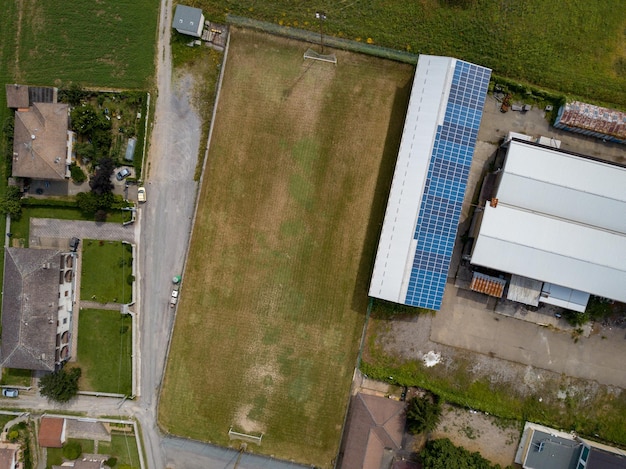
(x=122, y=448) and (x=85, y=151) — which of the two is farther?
(x=122, y=448)

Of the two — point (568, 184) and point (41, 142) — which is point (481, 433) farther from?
point (41, 142)

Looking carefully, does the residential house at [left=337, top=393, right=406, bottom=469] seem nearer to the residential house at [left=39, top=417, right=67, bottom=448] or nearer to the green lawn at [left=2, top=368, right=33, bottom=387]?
the residential house at [left=39, top=417, right=67, bottom=448]

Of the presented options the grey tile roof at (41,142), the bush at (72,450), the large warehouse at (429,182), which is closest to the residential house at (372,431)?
the large warehouse at (429,182)

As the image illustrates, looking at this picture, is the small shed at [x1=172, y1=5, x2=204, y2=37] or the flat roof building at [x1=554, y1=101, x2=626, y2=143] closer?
the flat roof building at [x1=554, y1=101, x2=626, y2=143]

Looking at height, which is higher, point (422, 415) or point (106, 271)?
point (106, 271)

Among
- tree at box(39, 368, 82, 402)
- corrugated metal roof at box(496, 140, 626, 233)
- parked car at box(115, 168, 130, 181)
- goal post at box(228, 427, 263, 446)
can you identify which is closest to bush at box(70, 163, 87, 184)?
parked car at box(115, 168, 130, 181)

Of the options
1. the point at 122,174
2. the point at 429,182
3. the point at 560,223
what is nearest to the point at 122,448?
the point at 122,174

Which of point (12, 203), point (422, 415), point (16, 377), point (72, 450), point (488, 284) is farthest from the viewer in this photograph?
point (16, 377)
